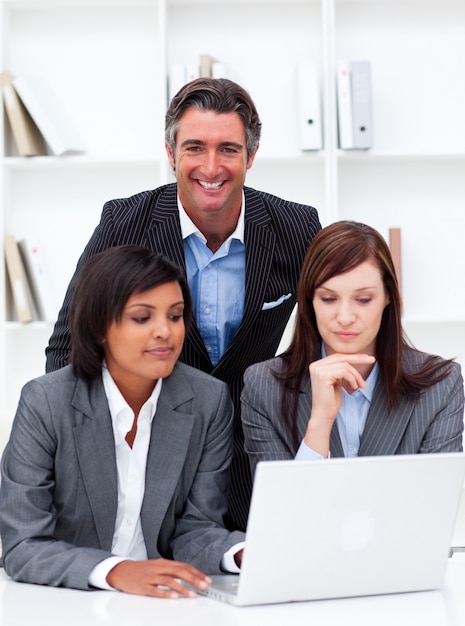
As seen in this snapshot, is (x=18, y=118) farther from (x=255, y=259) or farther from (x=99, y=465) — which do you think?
(x=99, y=465)

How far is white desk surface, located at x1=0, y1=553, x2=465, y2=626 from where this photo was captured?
53.8 inches

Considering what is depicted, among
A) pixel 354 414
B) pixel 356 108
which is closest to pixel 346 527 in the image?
pixel 354 414

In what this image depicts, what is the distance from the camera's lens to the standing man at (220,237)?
7.23ft

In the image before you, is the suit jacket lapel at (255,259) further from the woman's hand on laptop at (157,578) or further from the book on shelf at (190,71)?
the book on shelf at (190,71)

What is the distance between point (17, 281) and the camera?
3.75 meters

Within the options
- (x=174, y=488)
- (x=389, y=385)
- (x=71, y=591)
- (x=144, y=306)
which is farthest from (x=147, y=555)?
(x=389, y=385)

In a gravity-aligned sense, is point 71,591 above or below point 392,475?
below

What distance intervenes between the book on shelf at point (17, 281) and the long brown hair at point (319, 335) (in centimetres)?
190

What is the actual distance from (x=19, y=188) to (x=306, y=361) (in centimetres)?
227

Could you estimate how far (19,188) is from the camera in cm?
398

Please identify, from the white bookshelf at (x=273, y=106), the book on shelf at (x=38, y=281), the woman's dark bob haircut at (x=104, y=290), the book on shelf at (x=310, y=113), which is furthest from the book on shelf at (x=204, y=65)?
the woman's dark bob haircut at (x=104, y=290)

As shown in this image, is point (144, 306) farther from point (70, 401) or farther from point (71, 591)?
point (71, 591)

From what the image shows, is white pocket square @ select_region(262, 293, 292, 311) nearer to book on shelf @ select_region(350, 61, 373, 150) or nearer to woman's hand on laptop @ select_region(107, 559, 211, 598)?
woman's hand on laptop @ select_region(107, 559, 211, 598)

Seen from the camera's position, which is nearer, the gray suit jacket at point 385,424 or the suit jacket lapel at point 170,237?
the gray suit jacket at point 385,424
